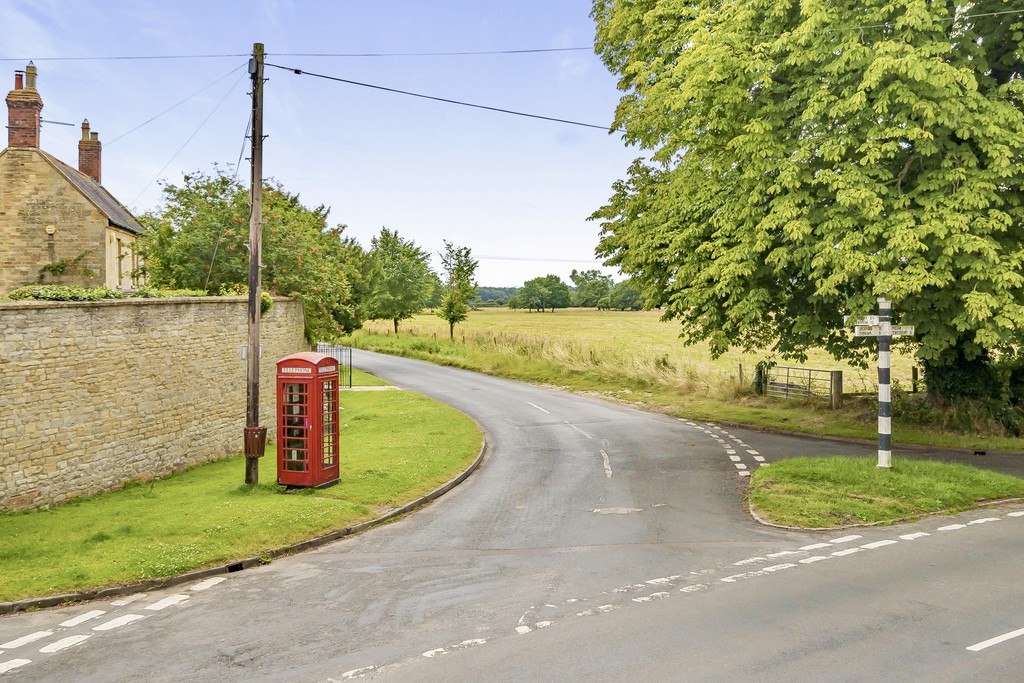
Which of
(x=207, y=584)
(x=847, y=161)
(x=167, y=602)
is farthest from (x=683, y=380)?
(x=167, y=602)

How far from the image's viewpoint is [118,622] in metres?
7.71

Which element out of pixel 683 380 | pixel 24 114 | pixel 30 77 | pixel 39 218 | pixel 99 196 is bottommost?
pixel 683 380

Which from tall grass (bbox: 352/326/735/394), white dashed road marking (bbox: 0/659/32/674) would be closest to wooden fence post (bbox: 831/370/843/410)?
tall grass (bbox: 352/326/735/394)

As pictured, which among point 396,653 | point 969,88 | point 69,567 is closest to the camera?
point 396,653

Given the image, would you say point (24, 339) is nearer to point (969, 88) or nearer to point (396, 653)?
point (396, 653)

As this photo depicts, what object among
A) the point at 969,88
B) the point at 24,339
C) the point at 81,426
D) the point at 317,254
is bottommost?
the point at 81,426

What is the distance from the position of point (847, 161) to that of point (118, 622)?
1501cm

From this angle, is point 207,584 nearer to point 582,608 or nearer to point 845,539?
point 582,608

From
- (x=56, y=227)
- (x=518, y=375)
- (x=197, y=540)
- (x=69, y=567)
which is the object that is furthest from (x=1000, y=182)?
(x=56, y=227)

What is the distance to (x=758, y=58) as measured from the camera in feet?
50.9

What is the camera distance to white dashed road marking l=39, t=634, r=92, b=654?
6984 millimetres

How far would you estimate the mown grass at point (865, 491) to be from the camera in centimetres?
1152

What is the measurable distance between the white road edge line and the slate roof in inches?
1057

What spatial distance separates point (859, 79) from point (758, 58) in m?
2.12
